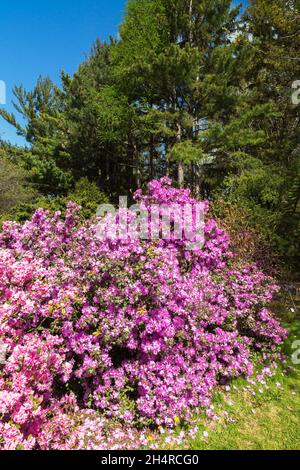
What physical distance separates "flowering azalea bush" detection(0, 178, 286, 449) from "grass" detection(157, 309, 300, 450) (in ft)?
0.75

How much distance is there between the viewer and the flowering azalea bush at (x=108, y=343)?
2699 mm

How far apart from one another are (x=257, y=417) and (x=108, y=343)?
203 cm

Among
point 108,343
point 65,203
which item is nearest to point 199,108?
point 65,203

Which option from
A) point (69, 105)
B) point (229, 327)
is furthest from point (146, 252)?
point (69, 105)

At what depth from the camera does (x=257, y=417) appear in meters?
3.52

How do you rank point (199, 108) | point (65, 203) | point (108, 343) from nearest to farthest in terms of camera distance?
point (108, 343) → point (65, 203) → point (199, 108)

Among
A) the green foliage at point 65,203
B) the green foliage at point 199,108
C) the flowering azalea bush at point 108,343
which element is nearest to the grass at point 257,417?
the flowering azalea bush at point 108,343

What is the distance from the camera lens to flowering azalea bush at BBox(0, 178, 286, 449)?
8.86 feet

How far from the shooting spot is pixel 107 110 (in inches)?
583

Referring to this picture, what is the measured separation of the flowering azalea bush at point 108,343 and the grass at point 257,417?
0.23 metres

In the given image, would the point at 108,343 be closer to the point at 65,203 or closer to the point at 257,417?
the point at 257,417

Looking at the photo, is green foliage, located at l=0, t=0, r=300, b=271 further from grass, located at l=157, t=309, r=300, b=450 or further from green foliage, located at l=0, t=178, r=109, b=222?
grass, located at l=157, t=309, r=300, b=450

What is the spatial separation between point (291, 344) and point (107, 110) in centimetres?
1364

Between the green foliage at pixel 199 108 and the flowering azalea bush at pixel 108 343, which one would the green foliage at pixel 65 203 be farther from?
the flowering azalea bush at pixel 108 343
